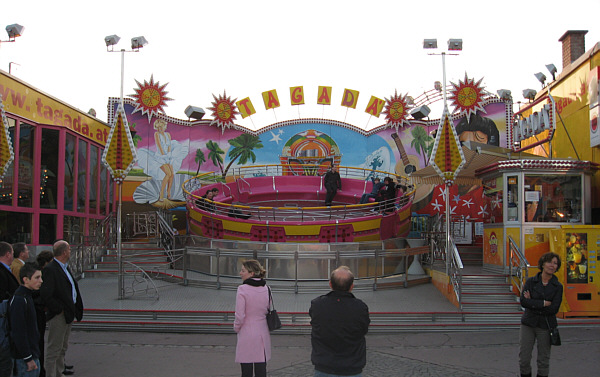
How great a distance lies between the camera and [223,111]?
26.3 m

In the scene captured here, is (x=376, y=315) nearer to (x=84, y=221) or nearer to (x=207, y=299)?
(x=207, y=299)

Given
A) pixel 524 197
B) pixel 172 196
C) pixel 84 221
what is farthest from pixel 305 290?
pixel 172 196

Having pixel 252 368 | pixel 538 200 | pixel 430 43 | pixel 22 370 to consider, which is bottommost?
pixel 252 368

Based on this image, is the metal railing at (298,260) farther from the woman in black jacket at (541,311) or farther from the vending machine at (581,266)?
the woman in black jacket at (541,311)

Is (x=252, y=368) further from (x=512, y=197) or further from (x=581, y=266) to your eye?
(x=512, y=197)

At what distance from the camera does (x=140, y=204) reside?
25781 millimetres

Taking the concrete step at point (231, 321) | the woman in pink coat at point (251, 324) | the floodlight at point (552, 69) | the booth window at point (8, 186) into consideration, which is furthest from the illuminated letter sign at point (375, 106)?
the woman in pink coat at point (251, 324)

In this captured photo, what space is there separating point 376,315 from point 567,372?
4.08 metres

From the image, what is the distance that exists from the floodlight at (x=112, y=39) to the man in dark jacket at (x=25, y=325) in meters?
10.4

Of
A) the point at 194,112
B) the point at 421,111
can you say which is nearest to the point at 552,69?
the point at 421,111

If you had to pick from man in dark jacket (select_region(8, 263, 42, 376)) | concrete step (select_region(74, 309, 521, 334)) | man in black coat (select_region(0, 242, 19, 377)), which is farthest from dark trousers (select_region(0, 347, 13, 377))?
concrete step (select_region(74, 309, 521, 334))

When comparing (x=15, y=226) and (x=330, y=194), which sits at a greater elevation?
(x=330, y=194)

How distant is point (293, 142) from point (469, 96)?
8.41 m

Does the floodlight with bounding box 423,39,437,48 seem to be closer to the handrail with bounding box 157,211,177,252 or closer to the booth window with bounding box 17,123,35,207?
the handrail with bounding box 157,211,177,252
